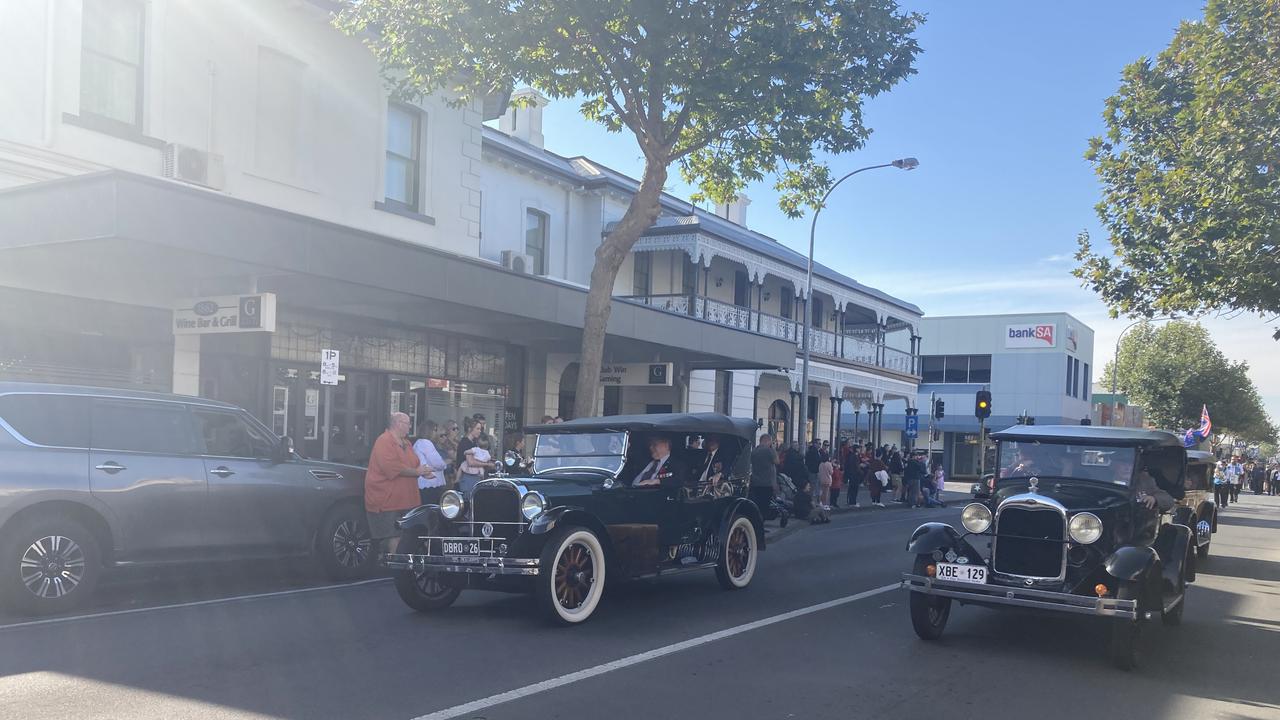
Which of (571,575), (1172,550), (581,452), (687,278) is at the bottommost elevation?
(571,575)

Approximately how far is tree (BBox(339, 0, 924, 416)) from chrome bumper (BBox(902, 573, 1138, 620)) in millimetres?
7087

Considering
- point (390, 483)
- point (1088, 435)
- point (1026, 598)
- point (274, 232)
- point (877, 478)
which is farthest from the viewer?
point (877, 478)

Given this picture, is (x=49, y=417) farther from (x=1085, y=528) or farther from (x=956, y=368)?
(x=956, y=368)

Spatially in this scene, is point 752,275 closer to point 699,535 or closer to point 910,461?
point 910,461

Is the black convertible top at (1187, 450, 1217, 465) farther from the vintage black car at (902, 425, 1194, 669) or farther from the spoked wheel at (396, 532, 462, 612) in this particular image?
the spoked wheel at (396, 532, 462, 612)

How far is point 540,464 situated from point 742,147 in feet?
22.2

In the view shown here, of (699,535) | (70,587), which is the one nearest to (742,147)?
(699,535)

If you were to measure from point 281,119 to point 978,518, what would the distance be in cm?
1286

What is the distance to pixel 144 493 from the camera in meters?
8.82

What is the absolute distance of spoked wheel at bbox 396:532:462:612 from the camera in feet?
27.4

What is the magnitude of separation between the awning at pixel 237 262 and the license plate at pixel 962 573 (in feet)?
28.2

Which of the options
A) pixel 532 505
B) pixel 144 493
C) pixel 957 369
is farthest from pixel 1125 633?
pixel 957 369

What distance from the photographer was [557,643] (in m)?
7.39

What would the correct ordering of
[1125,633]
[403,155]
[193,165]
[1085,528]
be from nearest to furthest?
[1125,633]
[1085,528]
[193,165]
[403,155]
